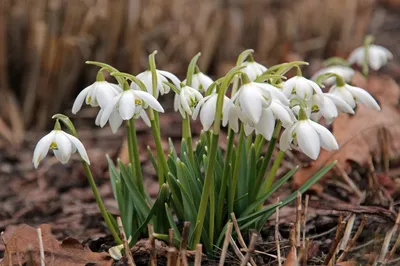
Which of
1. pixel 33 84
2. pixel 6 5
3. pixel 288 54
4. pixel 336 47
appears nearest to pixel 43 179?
pixel 33 84

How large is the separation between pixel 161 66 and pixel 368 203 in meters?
1.85

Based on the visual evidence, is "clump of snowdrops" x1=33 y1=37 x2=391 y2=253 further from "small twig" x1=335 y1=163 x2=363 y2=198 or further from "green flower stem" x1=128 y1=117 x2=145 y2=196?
"small twig" x1=335 y1=163 x2=363 y2=198

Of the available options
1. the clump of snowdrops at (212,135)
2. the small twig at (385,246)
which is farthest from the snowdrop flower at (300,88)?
the small twig at (385,246)

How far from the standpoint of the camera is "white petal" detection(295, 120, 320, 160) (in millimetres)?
1463

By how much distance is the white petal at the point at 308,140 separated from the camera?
4.80 feet

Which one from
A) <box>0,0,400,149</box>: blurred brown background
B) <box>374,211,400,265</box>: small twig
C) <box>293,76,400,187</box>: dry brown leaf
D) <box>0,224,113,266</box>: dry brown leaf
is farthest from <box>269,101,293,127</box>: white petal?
<box>0,0,400,149</box>: blurred brown background

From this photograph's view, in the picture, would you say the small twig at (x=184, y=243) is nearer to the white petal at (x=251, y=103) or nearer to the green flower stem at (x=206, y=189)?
the green flower stem at (x=206, y=189)

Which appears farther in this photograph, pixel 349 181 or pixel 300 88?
pixel 349 181

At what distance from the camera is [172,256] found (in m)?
1.45

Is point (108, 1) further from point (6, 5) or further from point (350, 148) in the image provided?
point (350, 148)

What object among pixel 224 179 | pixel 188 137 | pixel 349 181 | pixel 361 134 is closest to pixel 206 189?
pixel 224 179

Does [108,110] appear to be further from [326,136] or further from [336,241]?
[336,241]

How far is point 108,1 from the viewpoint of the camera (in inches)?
137

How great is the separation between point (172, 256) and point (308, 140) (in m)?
0.39
